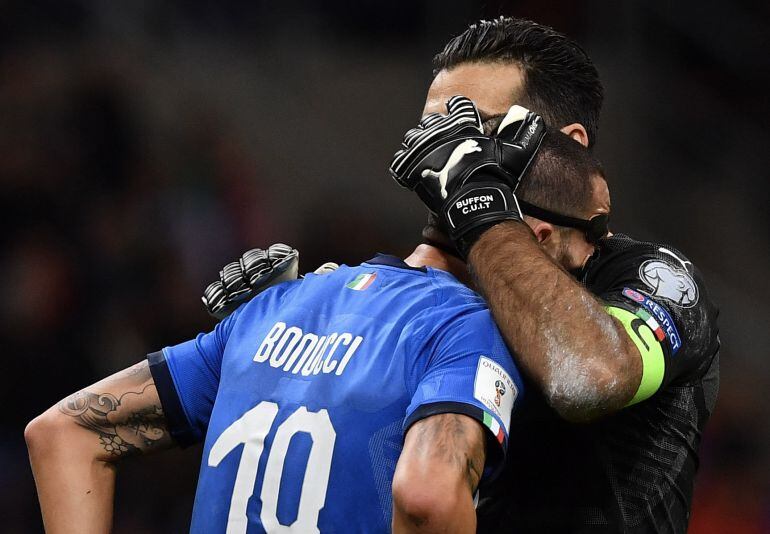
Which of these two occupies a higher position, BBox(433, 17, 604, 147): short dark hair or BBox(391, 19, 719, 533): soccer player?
BBox(433, 17, 604, 147): short dark hair

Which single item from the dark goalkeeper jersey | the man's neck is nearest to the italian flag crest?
the dark goalkeeper jersey

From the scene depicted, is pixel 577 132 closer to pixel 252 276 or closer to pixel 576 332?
pixel 576 332

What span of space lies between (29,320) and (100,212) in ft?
2.57

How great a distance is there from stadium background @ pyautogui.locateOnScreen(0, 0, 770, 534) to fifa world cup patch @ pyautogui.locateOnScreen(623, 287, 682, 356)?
3771 millimetres

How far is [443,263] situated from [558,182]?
36 cm

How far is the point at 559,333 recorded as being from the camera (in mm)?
2086

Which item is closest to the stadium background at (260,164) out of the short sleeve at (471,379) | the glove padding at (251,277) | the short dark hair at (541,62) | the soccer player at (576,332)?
the glove padding at (251,277)

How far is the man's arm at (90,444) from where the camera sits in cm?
247

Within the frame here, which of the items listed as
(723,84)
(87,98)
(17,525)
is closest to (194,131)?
(87,98)

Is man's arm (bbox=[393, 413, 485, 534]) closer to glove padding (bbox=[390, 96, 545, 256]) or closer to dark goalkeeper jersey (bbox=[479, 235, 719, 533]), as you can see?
dark goalkeeper jersey (bbox=[479, 235, 719, 533])

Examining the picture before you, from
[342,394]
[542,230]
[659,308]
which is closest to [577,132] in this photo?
[542,230]

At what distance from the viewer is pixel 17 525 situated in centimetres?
524

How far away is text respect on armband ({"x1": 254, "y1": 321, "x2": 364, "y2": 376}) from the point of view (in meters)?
2.17

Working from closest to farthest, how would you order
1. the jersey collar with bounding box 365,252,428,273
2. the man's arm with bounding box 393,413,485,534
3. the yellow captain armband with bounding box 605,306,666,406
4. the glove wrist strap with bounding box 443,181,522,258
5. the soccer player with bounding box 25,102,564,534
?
the man's arm with bounding box 393,413,485,534, the soccer player with bounding box 25,102,564,534, the yellow captain armband with bounding box 605,306,666,406, the glove wrist strap with bounding box 443,181,522,258, the jersey collar with bounding box 365,252,428,273
